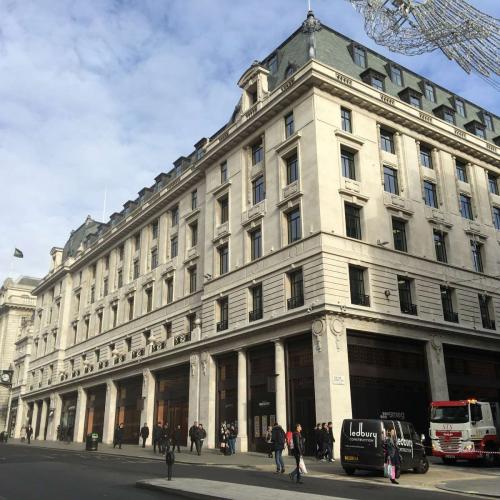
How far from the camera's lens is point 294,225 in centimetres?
3269

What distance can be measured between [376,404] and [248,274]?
A: 37.1 feet

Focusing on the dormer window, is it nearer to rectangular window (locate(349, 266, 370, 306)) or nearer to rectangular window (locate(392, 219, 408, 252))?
rectangular window (locate(392, 219, 408, 252))

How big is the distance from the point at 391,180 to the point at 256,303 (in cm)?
1214

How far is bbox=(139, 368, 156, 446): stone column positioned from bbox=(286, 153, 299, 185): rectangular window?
21.0 metres

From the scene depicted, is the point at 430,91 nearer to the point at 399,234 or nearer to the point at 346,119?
the point at 346,119

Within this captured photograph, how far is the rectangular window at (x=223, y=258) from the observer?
37806 mm

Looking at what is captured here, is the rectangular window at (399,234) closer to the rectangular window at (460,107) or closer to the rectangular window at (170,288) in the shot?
the rectangular window at (460,107)

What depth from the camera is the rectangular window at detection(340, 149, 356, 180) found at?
→ 33338 mm

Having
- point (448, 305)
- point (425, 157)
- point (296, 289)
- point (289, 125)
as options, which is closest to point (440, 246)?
point (448, 305)

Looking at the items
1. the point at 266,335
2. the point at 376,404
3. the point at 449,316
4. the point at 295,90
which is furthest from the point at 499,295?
the point at 295,90

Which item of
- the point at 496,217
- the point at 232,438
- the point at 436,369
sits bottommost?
the point at 232,438

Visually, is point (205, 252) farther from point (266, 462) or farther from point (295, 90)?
point (266, 462)

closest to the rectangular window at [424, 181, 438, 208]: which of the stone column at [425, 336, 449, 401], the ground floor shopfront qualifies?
the ground floor shopfront

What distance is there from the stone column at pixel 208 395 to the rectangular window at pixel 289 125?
1592cm
